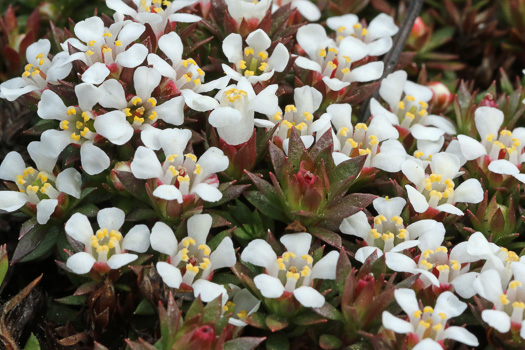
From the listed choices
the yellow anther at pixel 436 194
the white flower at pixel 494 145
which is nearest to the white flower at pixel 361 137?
the yellow anther at pixel 436 194

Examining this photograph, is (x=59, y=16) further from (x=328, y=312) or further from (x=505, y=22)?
(x=505, y=22)

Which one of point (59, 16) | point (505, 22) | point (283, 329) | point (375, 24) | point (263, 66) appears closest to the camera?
point (283, 329)

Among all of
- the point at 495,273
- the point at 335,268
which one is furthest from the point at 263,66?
the point at 495,273

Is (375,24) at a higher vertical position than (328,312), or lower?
higher

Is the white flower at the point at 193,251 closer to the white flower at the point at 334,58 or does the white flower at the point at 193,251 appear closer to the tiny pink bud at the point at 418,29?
the white flower at the point at 334,58

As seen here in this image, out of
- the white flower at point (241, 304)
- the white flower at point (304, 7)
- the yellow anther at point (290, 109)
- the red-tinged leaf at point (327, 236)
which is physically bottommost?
the white flower at point (241, 304)

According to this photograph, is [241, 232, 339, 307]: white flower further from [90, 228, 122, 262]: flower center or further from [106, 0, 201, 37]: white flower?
[106, 0, 201, 37]: white flower
